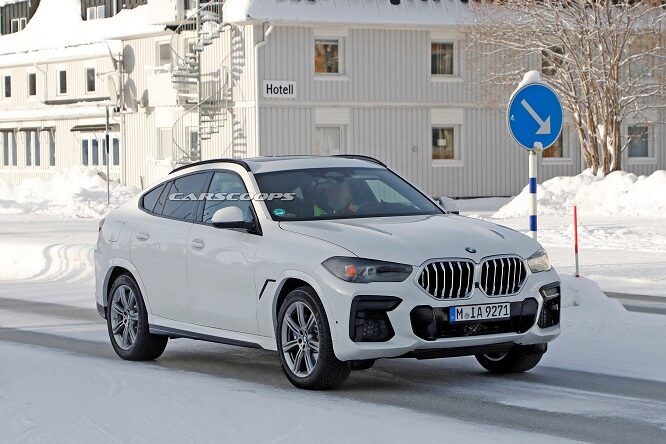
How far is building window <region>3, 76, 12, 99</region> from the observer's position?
64375mm

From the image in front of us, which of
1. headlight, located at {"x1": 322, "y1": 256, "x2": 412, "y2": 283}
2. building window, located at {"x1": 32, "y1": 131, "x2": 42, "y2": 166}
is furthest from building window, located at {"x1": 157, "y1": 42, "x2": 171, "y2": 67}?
headlight, located at {"x1": 322, "y1": 256, "x2": 412, "y2": 283}

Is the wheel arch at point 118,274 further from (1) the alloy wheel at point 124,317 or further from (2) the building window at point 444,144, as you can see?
(2) the building window at point 444,144

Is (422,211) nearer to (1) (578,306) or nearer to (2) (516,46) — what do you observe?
(1) (578,306)

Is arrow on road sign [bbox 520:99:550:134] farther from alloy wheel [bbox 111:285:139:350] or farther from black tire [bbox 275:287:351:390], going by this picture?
black tire [bbox 275:287:351:390]

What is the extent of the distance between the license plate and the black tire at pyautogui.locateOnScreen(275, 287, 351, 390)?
0.78m

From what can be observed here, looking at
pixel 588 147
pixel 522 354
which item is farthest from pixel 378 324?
pixel 588 147

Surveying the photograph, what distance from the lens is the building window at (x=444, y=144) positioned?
164 feet

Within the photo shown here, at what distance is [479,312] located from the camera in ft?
32.4

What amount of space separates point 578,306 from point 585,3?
2863 centimetres

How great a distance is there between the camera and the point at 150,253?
11914 millimetres

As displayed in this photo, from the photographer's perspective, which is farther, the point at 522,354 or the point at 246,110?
the point at 246,110

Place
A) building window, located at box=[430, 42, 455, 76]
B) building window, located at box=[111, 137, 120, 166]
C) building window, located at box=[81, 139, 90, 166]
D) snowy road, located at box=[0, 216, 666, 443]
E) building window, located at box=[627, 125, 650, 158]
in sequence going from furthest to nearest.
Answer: building window, located at box=[81, 139, 90, 166], building window, located at box=[111, 137, 120, 166], building window, located at box=[627, 125, 650, 158], building window, located at box=[430, 42, 455, 76], snowy road, located at box=[0, 216, 666, 443]

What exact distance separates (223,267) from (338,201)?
3.13 feet

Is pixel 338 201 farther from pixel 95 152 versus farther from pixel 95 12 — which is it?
pixel 95 12
